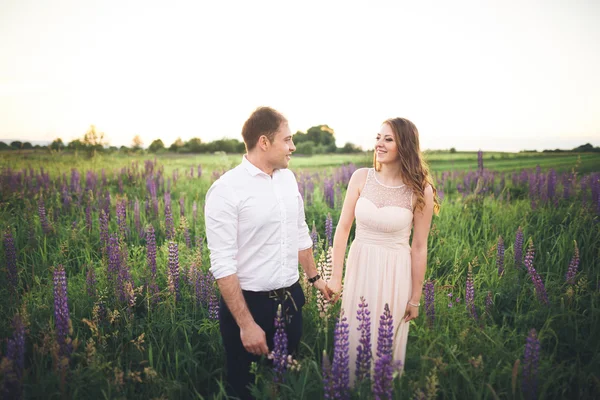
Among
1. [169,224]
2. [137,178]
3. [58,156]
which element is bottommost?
[169,224]

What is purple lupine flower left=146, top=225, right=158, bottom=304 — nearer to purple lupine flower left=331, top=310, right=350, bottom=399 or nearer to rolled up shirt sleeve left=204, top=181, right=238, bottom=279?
rolled up shirt sleeve left=204, top=181, right=238, bottom=279

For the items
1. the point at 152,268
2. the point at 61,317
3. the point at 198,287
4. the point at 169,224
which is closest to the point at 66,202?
the point at 169,224

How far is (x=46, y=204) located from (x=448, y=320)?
7.37 meters

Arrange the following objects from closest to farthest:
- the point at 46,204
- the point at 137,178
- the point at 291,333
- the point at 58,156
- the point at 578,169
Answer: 1. the point at 291,333
2. the point at 46,204
3. the point at 578,169
4. the point at 137,178
5. the point at 58,156

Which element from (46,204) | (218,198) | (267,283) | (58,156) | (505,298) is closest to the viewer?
(218,198)

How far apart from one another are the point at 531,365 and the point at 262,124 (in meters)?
2.47

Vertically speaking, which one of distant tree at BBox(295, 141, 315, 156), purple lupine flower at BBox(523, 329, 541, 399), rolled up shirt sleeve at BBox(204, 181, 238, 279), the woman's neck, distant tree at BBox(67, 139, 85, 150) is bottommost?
purple lupine flower at BBox(523, 329, 541, 399)

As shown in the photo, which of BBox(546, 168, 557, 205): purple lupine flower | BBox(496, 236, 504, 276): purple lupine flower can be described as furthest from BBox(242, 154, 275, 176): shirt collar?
BBox(546, 168, 557, 205): purple lupine flower

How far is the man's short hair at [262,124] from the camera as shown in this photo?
2420 mm

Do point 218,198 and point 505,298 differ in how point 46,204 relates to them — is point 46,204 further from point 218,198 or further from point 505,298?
point 505,298

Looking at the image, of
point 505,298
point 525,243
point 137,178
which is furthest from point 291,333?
point 137,178

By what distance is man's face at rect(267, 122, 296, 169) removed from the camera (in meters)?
2.45

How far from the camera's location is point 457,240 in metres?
5.18

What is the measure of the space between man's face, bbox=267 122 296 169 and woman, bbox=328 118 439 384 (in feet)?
3.22
